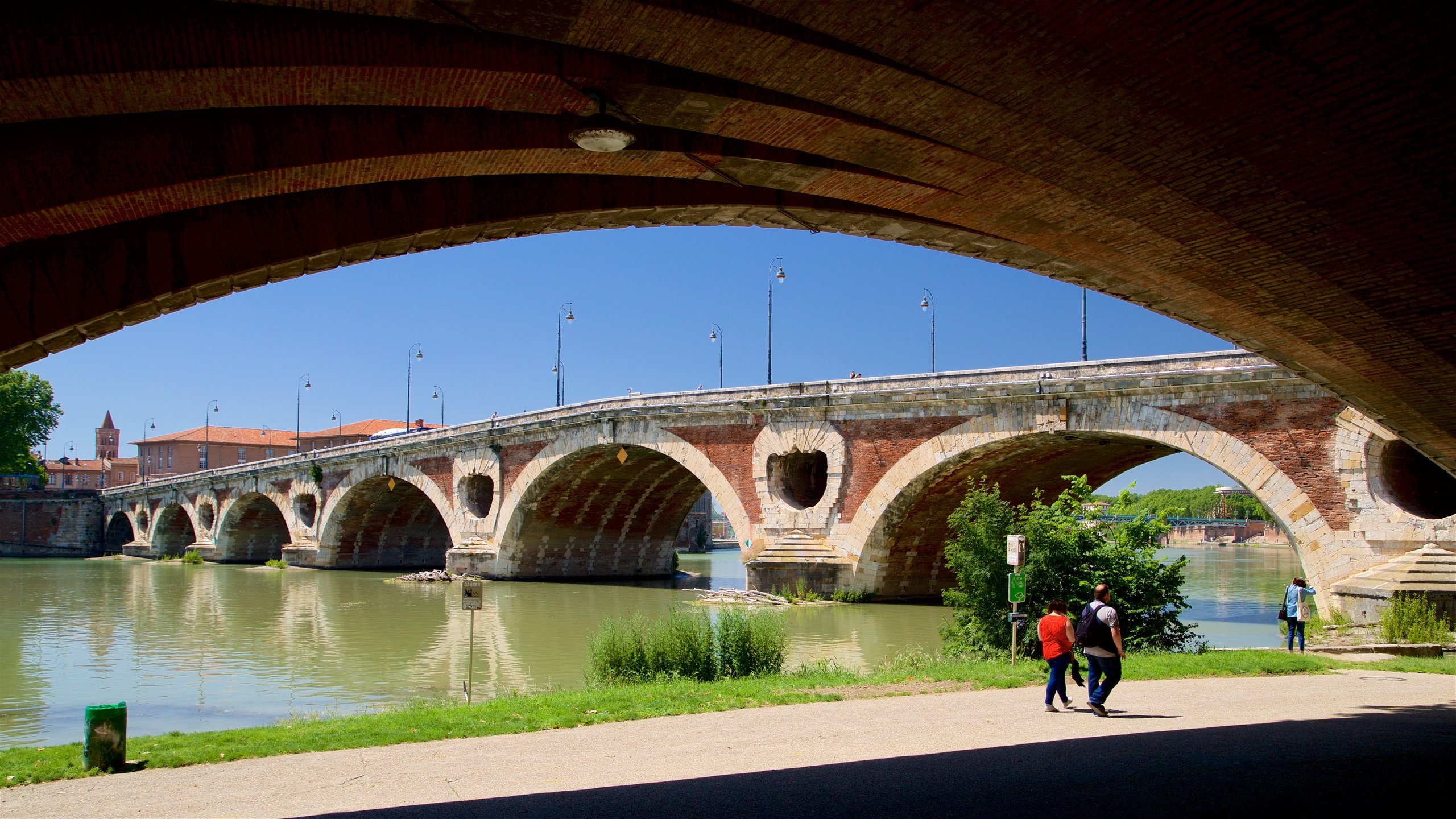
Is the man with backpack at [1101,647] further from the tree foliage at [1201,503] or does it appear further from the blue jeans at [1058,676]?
the tree foliage at [1201,503]

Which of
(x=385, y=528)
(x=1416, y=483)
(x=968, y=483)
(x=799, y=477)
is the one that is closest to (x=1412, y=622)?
(x=1416, y=483)

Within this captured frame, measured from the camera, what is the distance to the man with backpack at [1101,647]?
9.36m

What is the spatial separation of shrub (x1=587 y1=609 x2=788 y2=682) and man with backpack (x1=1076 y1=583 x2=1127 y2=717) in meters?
4.97

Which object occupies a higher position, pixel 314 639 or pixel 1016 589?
pixel 1016 589

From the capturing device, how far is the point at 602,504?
122 ft

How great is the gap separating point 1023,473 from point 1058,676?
16506mm

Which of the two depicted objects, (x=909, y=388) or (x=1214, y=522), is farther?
(x=1214, y=522)

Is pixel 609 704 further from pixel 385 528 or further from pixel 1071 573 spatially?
pixel 385 528

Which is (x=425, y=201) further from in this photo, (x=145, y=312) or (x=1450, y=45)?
(x=1450, y=45)

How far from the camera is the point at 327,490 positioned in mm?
45594

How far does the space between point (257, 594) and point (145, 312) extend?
1144 inches

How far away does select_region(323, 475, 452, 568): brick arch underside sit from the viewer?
4481 cm

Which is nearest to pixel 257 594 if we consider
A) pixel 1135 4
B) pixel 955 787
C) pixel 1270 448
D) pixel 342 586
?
pixel 342 586

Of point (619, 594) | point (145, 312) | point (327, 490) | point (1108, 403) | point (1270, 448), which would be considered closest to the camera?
point (145, 312)
